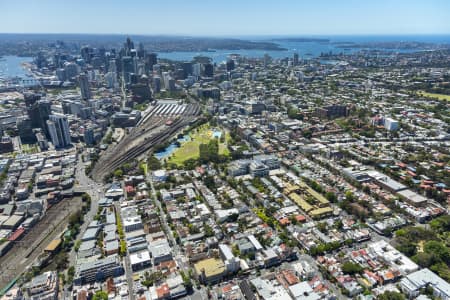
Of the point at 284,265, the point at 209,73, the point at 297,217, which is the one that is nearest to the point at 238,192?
the point at 297,217

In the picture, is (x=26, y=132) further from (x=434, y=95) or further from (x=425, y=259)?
(x=434, y=95)

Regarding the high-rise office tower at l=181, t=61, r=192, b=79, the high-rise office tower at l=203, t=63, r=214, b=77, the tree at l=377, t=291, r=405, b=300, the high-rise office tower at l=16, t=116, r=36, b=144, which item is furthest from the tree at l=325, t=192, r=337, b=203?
the high-rise office tower at l=181, t=61, r=192, b=79

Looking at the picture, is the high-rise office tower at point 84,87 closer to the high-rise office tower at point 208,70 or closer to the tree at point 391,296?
the high-rise office tower at point 208,70

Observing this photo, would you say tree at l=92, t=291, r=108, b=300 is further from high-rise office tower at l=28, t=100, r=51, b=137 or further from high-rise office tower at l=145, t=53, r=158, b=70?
high-rise office tower at l=145, t=53, r=158, b=70

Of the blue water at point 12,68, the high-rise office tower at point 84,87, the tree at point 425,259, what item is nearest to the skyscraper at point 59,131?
the high-rise office tower at point 84,87

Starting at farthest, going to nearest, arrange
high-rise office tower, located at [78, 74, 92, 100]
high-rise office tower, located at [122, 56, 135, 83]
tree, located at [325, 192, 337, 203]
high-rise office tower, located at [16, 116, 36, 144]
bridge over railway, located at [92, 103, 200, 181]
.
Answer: high-rise office tower, located at [122, 56, 135, 83], high-rise office tower, located at [78, 74, 92, 100], high-rise office tower, located at [16, 116, 36, 144], bridge over railway, located at [92, 103, 200, 181], tree, located at [325, 192, 337, 203]
